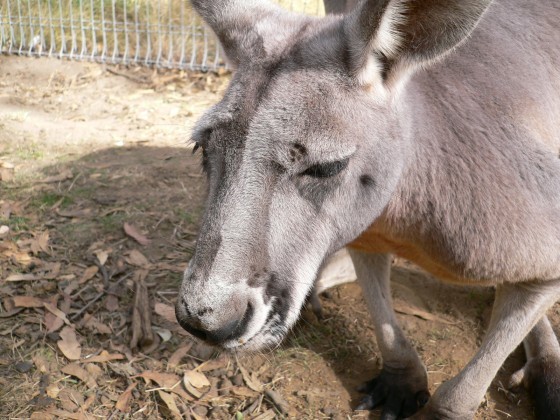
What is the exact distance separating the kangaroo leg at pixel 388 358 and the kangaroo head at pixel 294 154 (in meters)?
1.08

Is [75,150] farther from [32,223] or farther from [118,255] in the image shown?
[118,255]

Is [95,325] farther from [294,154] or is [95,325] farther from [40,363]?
[294,154]

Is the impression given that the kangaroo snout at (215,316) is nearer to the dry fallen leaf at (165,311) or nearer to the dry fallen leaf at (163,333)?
the dry fallen leaf at (163,333)

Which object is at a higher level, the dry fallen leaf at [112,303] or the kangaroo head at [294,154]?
the kangaroo head at [294,154]

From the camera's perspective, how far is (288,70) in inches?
100

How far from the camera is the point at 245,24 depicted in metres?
A: 2.89

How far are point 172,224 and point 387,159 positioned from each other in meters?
2.47

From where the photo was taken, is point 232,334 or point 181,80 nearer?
point 232,334

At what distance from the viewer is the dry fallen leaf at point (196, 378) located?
3.70 m

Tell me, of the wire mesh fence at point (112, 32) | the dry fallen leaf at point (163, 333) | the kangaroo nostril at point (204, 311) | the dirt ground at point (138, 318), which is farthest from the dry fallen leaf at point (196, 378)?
the wire mesh fence at point (112, 32)

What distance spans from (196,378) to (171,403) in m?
0.25

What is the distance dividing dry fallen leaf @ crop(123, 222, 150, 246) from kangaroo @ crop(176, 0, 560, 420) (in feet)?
5.25

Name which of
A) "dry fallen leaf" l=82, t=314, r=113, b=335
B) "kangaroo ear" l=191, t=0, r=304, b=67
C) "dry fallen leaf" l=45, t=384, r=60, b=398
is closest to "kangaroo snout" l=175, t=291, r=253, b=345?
"kangaroo ear" l=191, t=0, r=304, b=67

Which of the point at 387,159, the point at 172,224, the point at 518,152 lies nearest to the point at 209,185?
the point at 387,159
